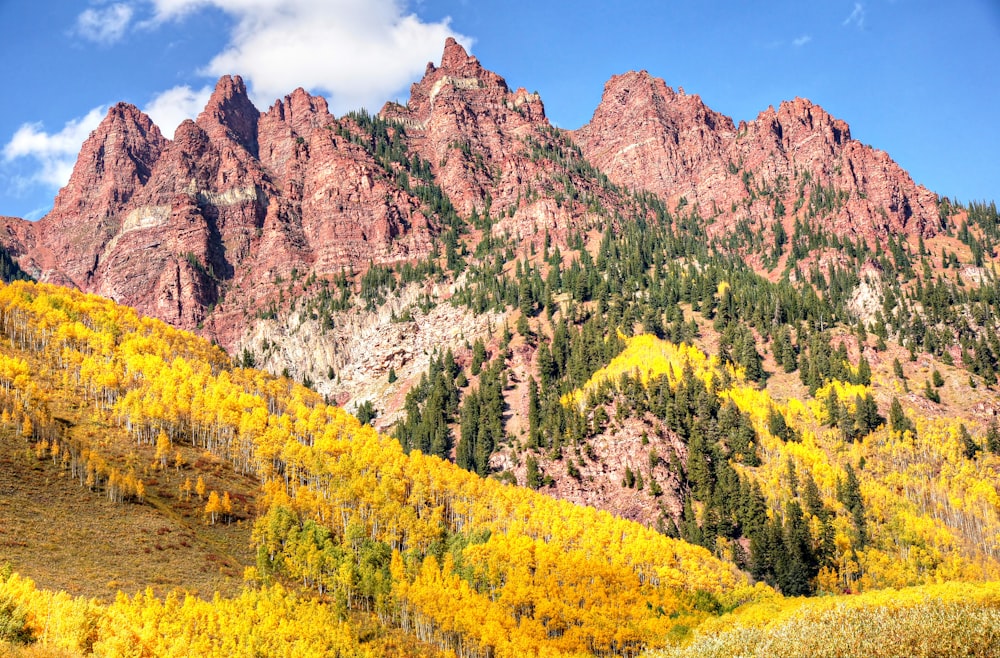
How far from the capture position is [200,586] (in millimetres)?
87875

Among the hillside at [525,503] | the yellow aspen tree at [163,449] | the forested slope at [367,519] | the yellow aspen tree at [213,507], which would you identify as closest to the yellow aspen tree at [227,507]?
the yellow aspen tree at [213,507]

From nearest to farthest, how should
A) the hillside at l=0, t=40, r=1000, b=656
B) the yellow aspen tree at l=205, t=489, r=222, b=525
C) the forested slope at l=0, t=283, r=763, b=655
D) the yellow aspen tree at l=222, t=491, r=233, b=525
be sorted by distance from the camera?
the hillside at l=0, t=40, r=1000, b=656
the forested slope at l=0, t=283, r=763, b=655
the yellow aspen tree at l=205, t=489, r=222, b=525
the yellow aspen tree at l=222, t=491, r=233, b=525

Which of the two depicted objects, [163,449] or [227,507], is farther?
[163,449]

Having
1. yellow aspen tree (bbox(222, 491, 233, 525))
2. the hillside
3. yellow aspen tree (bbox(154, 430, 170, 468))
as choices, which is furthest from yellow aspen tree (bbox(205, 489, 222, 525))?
yellow aspen tree (bbox(154, 430, 170, 468))

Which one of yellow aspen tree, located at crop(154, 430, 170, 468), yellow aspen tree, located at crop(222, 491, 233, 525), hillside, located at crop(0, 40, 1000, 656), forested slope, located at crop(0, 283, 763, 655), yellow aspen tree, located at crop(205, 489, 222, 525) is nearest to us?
hillside, located at crop(0, 40, 1000, 656)

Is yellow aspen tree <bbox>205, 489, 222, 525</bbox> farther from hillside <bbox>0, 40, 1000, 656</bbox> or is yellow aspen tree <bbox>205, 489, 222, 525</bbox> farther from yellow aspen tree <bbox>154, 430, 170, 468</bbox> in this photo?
yellow aspen tree <bbox>154, 430, 170, 468</bbox>

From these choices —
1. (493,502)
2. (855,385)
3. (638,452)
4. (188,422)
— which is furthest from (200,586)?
(855,385)

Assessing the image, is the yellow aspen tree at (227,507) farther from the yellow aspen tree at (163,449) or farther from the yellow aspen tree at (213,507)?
the yellow aspen tree at (163,449)

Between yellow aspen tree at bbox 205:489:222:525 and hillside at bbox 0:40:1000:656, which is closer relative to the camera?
hillside at bbox 0:40:1000:656

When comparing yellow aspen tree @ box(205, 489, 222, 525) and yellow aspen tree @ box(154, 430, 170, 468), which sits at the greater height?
yellow aspen tree @ box(154, 430, 170, 468)

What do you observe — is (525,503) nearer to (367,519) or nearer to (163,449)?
(367,519)

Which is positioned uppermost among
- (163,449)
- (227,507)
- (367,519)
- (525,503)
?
(163,449)

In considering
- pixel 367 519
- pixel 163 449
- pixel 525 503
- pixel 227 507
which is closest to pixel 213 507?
pixel 227 507

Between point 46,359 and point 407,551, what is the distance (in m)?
86.1
